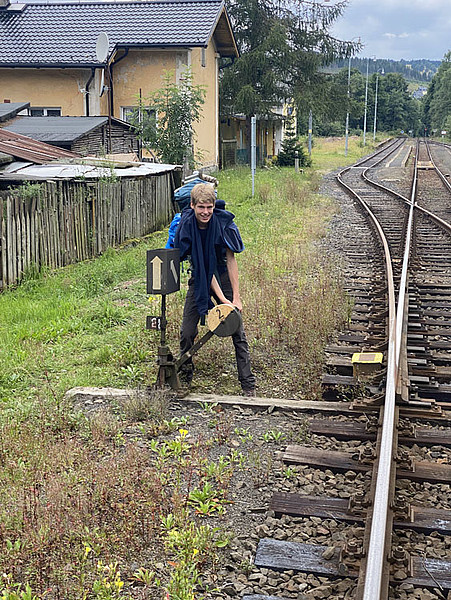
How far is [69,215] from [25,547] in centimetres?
855

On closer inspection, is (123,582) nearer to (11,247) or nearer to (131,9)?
(11,247)

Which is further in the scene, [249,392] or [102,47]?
[102,47]

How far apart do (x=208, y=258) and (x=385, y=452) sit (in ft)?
7.59

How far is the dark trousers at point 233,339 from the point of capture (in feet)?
20.6

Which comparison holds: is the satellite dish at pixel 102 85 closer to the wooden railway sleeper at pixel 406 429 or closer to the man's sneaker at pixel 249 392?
the man's sneaker at pixel 249 392

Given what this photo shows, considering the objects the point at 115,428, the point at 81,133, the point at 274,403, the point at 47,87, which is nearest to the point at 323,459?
the point at 274,403

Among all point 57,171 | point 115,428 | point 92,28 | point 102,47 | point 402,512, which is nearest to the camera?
point 402,512

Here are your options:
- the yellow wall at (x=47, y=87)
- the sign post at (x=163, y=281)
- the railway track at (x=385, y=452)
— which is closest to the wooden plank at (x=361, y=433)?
the railway track at (x=385, y=452)

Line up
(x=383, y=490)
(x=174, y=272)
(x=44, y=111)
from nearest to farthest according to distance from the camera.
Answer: (x=383, y=490), (x=174, y=272), (x=44, y=111)

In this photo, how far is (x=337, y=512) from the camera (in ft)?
13.5

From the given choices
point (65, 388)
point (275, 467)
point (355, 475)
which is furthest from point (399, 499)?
point (65, 388)

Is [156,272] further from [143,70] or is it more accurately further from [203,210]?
[143,70]

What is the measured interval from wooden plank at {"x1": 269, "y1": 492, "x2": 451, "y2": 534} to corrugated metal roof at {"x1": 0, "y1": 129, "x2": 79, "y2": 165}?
10.3m

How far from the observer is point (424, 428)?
A: 5.32m
